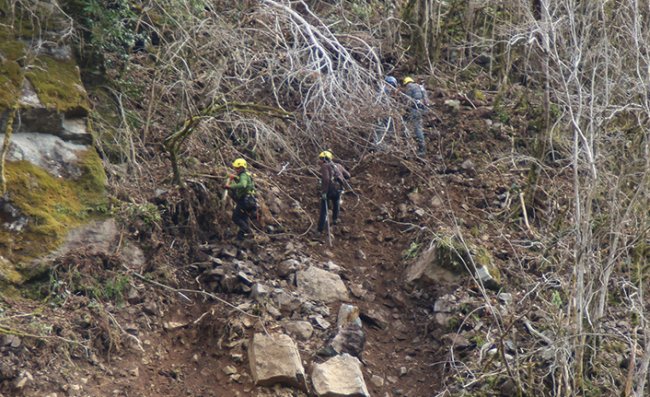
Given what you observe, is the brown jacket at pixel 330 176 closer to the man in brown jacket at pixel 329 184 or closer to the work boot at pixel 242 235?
the man in brown jacket at pixel 329 184

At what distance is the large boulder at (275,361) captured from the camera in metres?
10.2

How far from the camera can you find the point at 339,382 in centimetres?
1038

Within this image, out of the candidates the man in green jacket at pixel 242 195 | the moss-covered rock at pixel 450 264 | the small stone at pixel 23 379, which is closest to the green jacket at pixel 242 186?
the man in green jacket at pixel 242 195

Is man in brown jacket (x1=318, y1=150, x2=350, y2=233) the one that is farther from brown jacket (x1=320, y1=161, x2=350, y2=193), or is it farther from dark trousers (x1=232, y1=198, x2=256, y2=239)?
dark trousers (x1=232, y1=198, x2=256, y2=239)

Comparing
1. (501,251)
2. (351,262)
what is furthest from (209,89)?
(501,251)

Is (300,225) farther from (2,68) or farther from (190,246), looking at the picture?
(2,68)

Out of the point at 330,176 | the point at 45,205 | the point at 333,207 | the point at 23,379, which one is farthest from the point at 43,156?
the point at 333,207

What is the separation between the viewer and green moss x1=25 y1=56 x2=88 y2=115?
11.1 meters

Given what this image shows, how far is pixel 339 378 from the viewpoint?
10.4 meters

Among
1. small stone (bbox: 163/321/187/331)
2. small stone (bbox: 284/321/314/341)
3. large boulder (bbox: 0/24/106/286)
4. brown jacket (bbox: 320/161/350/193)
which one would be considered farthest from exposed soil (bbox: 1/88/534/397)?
brown jacket (bbox: 320/161/350/193)

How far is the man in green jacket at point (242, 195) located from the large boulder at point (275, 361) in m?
2.09

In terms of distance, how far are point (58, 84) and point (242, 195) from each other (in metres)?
2.68

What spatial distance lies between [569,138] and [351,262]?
3.69 meters

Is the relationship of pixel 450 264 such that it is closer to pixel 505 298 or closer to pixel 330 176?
pixel 505 298
